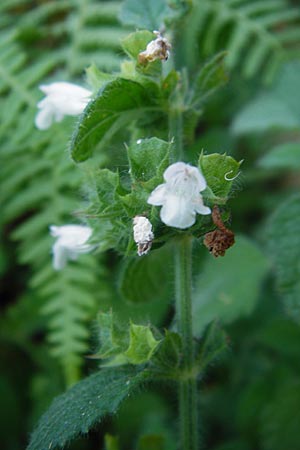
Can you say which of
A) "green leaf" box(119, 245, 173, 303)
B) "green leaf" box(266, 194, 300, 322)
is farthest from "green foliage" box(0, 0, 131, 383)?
"green leaf" box(266, 194, 300, 322)

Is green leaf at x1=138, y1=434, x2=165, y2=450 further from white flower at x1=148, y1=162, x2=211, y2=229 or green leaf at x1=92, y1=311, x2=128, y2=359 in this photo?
white flower at x1=148, y1=162, x2=211, y2=229

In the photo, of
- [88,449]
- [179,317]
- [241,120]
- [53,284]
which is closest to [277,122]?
[241,120]

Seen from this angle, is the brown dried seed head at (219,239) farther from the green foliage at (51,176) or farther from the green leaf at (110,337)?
the green foliage at (51,176)

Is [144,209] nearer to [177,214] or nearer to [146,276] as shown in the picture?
[177,214]

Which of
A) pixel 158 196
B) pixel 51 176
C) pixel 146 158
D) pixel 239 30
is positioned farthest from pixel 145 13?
pixel 239 30

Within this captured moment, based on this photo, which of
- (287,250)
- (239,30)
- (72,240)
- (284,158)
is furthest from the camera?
(239,30)

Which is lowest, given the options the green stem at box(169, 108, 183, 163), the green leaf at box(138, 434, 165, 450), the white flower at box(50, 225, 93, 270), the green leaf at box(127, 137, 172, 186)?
the green leaf at box(138, 434, 165, 450)

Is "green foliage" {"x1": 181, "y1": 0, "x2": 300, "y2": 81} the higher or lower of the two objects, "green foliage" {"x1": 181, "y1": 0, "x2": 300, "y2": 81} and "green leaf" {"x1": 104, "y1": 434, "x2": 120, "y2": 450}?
the higher

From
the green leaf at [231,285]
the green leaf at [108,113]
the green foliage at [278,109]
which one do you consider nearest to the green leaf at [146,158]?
the green leaf at [108,113]
